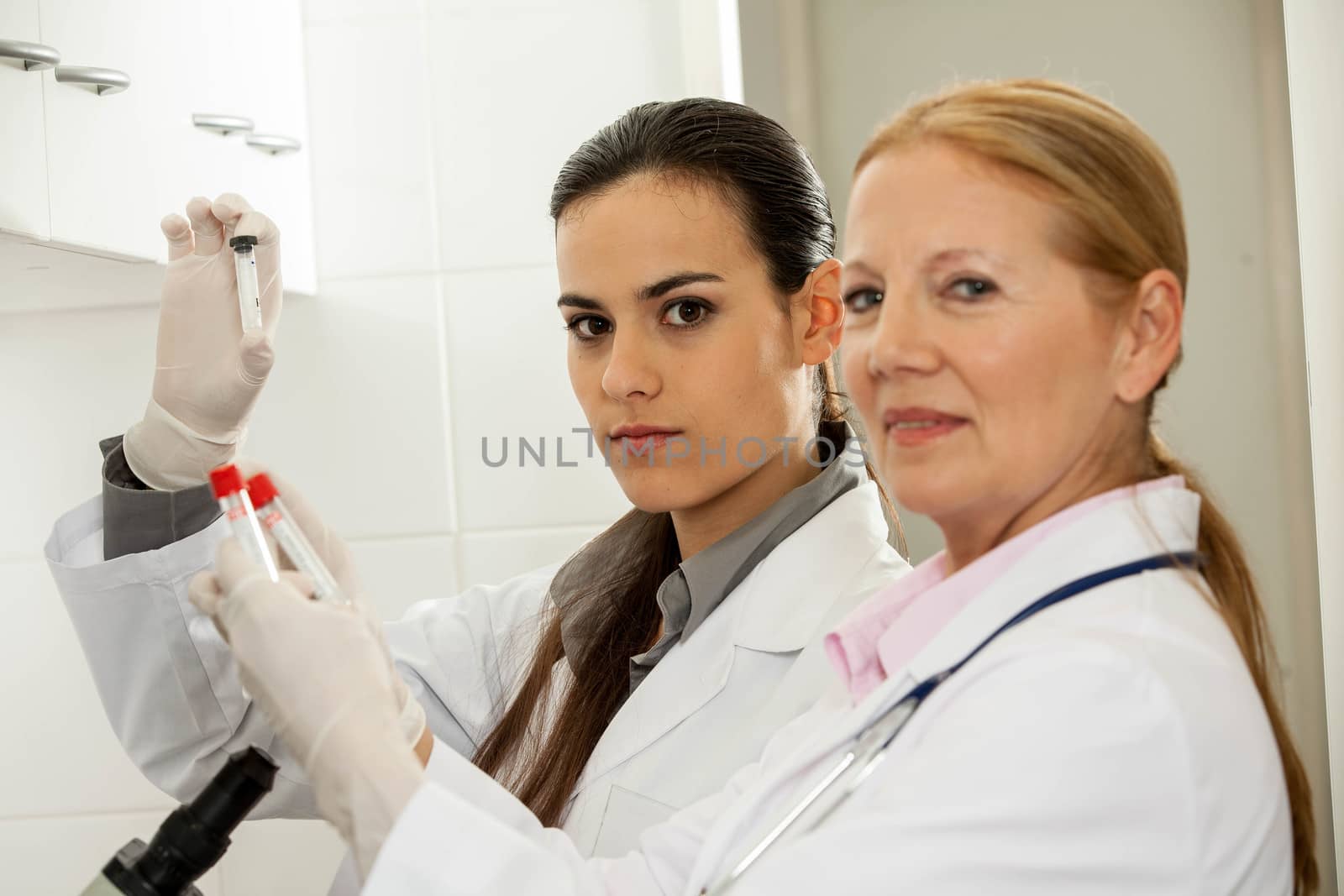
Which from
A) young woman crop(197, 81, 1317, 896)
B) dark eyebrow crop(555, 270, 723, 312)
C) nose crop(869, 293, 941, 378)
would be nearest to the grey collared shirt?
dark eyebrow crop(555, 270, 723, 312)

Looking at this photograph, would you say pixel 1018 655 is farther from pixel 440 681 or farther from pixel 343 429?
pixel 343 429

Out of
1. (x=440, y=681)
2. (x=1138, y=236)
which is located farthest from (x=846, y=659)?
(x=440, y=681)

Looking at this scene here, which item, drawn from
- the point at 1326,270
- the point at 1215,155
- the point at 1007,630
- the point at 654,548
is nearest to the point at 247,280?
the point at 654,548

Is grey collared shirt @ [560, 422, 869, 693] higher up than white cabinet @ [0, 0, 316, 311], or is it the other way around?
white cabinet @ [0, 0, 316, 311]

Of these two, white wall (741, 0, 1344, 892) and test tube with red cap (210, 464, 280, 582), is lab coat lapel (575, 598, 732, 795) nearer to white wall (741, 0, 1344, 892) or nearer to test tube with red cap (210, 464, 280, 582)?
test tube with red cap (210, 464, 280, 582)

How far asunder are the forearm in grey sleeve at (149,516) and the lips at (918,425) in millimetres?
659

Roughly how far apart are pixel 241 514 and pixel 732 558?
0.48m

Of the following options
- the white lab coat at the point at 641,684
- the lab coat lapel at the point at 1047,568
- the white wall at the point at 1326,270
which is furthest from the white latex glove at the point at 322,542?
the white wall at the point at 1326,270

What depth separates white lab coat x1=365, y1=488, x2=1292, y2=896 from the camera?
582 millimetres

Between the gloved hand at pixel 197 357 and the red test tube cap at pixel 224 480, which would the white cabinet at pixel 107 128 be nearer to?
the gloved hand at pixel 197 357

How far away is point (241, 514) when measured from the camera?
0.86m

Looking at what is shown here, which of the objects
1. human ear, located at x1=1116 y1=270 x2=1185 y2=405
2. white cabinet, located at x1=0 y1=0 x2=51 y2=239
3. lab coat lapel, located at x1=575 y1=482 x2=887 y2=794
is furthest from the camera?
lab coat lapel, located at x1=575 y1=482 x2=887 y2=794

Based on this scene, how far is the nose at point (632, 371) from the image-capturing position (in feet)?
3.60

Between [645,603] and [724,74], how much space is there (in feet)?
2.47
